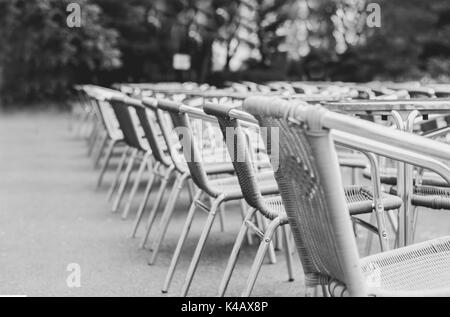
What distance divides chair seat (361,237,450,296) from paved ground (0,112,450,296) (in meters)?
1.49

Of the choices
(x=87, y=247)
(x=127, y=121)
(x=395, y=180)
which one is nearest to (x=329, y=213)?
(x=395, y=180)

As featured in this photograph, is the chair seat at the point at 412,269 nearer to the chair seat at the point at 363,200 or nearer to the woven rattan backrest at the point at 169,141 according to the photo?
the chair seat at the point at 363,200

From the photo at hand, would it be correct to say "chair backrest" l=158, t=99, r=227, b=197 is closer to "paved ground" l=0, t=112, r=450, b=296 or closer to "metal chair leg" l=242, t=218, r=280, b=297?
"paved ground" l=0, t=112, r=450, b=296

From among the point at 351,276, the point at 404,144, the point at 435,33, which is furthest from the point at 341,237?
the point at 435,33

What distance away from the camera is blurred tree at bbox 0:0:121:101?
60.5 ft

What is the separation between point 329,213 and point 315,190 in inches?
2.7

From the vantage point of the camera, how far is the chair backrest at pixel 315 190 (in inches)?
66.1

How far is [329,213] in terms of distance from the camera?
5.72 ft

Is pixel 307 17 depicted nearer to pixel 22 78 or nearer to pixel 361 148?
pixel 22 78

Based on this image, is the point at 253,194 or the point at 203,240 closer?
the point at 253,194

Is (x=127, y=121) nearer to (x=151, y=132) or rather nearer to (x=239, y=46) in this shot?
(x=151, y=132)

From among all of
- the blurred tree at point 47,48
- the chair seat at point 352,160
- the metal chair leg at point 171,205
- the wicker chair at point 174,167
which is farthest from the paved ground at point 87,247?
the blurred tree at point 47,48

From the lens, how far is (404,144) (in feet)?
5.48
